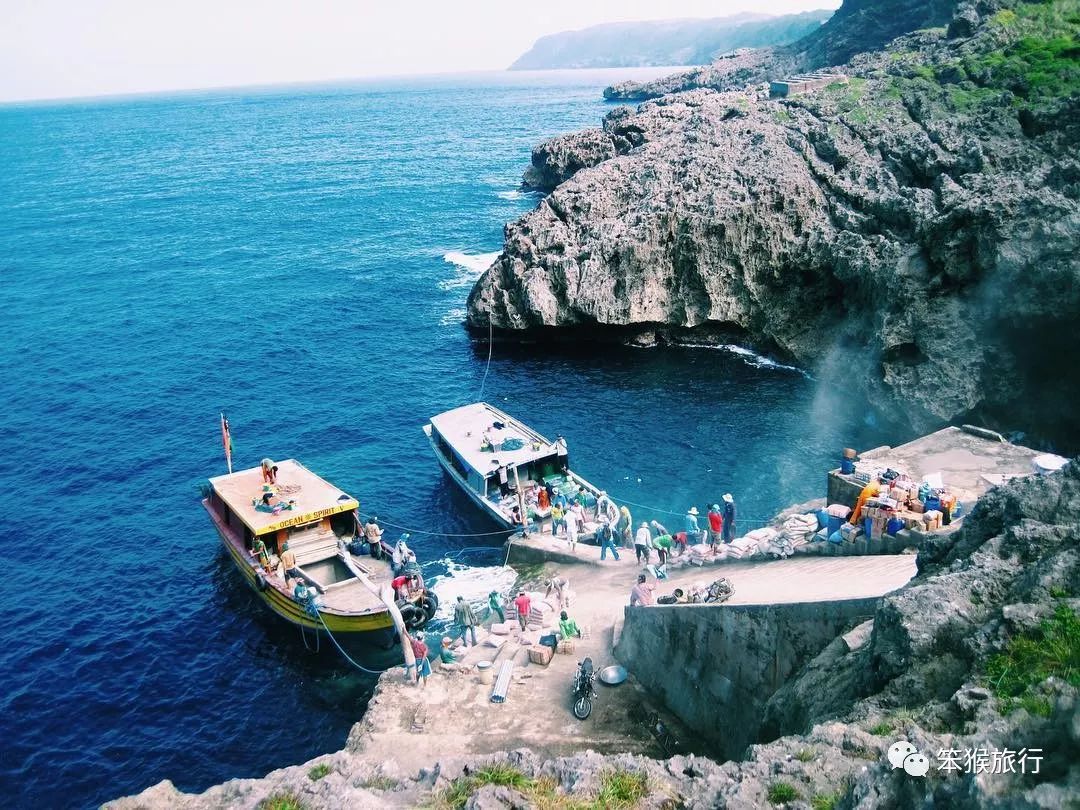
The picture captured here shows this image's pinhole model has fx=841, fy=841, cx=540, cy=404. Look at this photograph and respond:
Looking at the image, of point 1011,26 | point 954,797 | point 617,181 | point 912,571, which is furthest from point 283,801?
point 1011,26

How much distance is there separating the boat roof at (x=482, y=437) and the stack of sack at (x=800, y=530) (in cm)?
1508

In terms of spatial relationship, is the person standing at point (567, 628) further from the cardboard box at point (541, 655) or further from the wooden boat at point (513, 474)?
the wooden boat at point (513, 474)

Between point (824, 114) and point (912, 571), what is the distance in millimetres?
58831

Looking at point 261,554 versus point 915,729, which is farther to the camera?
point 261,554

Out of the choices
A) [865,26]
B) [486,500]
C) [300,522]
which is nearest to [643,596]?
[486,500]

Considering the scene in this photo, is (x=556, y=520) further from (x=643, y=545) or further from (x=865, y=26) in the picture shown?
(x=865, y=26)

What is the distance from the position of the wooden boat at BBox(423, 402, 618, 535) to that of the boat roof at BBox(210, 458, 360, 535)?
6.69m

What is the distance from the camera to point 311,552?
122ft

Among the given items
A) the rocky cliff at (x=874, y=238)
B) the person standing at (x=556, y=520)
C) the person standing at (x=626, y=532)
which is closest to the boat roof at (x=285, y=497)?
the person standing at (x=556, y=520)

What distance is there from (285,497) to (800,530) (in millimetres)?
22794

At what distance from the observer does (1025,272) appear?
144ft

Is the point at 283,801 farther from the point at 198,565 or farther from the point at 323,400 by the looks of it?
the point at 323,400

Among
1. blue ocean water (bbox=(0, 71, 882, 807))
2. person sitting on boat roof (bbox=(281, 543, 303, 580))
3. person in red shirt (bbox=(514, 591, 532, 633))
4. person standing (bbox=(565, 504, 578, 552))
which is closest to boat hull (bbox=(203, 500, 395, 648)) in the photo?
person sitting on boat roof (bbox=(281, 543, 303, 580))

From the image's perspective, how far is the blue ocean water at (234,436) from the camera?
3152cm
